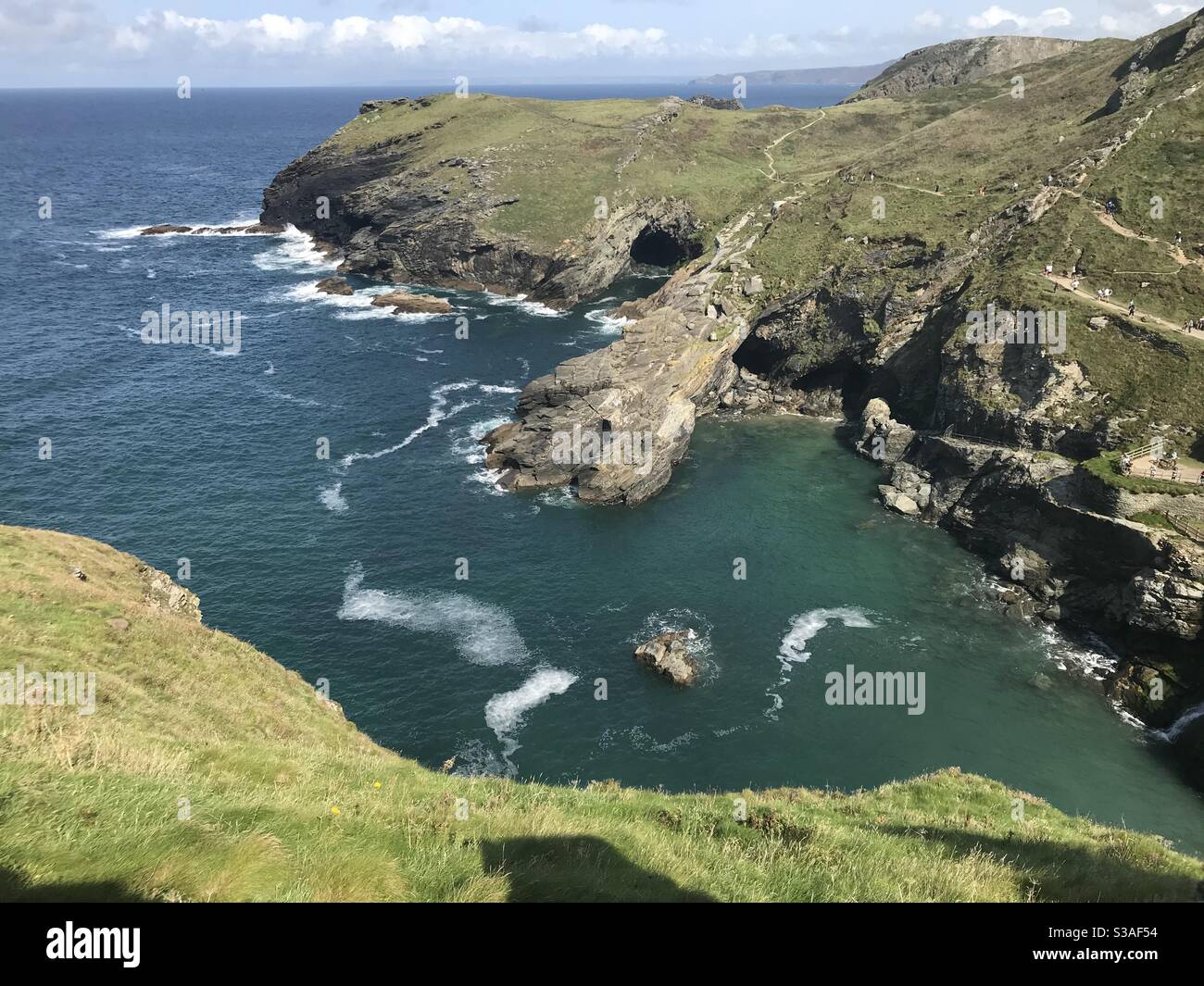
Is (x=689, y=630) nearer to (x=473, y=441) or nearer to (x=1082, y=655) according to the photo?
(x=1082, y=655)

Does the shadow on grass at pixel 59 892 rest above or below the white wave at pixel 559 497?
above

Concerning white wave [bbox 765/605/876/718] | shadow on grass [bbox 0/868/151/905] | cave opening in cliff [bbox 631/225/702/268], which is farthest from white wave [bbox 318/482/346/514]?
cave opening in cliff [bbox 631/225/702/268]

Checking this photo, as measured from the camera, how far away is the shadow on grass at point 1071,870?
1388 centimetres

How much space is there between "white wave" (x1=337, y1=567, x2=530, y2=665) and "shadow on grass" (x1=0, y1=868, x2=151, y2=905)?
41457 mm

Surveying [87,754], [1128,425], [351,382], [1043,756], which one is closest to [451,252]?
[351,382]

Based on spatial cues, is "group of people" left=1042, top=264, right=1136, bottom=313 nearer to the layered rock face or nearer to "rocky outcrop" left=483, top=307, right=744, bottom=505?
the layered rock face

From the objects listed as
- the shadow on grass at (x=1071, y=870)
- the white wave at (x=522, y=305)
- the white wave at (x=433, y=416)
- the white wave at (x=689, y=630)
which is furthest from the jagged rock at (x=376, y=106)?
the shadow on grass at (x=1071, y=870)

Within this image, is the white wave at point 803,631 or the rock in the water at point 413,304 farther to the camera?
the rock in the water at point 413,304

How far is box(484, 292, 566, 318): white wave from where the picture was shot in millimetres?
116875

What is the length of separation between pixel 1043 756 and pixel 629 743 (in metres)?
24.4

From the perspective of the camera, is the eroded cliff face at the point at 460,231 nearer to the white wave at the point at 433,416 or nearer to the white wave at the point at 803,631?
the white wave at the point at 433,416

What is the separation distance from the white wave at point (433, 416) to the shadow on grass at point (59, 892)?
67012 millimetres
